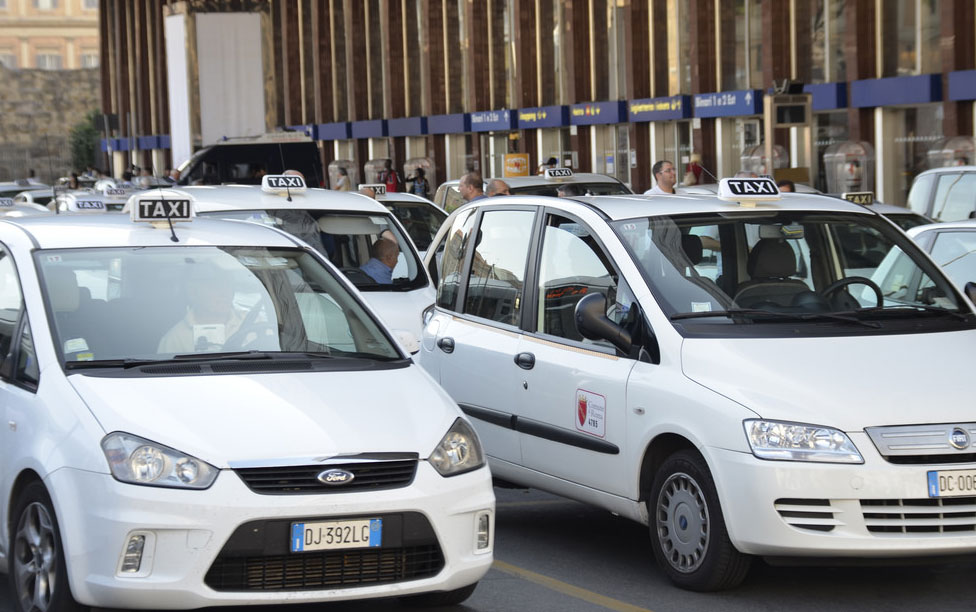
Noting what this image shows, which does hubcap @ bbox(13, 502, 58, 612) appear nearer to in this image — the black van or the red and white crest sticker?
the red and white crest sticker

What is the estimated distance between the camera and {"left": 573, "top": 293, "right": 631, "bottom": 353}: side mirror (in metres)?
7.05

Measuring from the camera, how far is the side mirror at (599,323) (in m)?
7.05

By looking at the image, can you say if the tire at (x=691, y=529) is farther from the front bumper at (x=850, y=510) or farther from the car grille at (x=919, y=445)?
the car grille at (x=919, y=445)

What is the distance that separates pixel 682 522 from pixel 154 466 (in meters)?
2.35

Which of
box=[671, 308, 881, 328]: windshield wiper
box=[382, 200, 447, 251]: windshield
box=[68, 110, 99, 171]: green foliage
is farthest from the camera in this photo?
box=[68, 110, 99, 171]: green foliage

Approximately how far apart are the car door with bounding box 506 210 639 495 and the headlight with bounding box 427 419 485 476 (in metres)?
1.19

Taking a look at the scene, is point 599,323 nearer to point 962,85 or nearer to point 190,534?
point 190,534

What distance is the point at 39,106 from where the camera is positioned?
416ft

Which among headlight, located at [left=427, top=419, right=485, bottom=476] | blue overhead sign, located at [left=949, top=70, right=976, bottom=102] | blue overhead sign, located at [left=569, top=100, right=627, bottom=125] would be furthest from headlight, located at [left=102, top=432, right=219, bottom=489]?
blue overhead sign, located at [left=569, top=100, right=627, bottom=125]

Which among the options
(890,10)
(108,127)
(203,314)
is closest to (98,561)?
(203,314)

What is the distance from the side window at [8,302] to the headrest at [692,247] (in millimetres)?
2961

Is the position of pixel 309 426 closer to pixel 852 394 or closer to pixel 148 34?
pixel 852 394

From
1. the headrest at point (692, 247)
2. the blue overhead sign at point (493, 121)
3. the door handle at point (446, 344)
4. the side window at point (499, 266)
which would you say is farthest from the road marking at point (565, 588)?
the blue overhead sign at point (493, 121)

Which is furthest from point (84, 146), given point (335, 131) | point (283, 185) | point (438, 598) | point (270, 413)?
point (270, 413)
